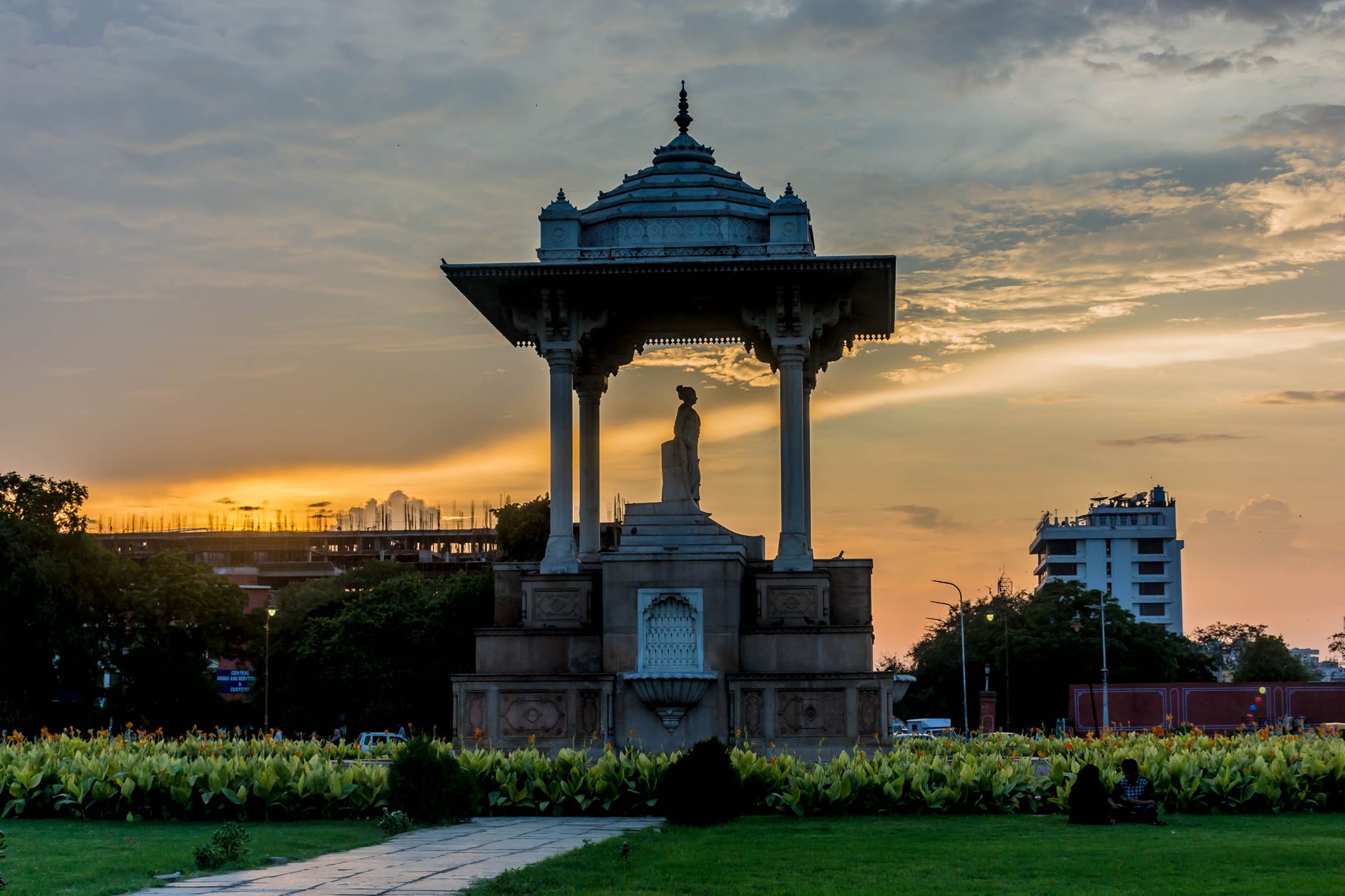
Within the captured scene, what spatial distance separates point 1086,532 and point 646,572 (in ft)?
482

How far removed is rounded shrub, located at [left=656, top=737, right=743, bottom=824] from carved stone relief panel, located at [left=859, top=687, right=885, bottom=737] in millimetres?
7625

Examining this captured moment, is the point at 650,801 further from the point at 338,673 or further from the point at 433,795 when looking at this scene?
the point at 338,673

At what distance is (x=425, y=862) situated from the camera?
16.2m

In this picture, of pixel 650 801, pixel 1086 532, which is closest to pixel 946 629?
pixel 1086 532

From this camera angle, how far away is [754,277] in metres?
30.0

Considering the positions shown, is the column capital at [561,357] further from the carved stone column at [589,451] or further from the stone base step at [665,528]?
the stone base step at [665,528]

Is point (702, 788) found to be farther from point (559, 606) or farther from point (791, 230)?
point (791, 230)

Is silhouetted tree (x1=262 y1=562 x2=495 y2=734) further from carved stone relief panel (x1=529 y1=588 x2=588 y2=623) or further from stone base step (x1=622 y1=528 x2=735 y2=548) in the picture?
stone base step (x1=622 y1=528 x2=735 y2=548)

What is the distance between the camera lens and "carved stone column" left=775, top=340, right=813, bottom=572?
29.5 meters

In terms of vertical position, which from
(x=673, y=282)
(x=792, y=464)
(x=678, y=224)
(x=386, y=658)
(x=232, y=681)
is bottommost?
(x=232, y=681)

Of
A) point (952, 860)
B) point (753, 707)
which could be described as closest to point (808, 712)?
point (753, 707)

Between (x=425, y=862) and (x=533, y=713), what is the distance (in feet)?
40.2

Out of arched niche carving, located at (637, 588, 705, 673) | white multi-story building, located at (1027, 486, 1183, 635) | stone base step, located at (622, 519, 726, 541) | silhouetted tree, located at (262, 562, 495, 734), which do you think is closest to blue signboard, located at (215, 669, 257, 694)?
silhouetted tree, located at (262, 562, 495, 734)

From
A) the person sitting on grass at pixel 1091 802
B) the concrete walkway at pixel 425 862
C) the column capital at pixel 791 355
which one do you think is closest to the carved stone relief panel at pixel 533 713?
the concrete walkway at pixel 425 862
